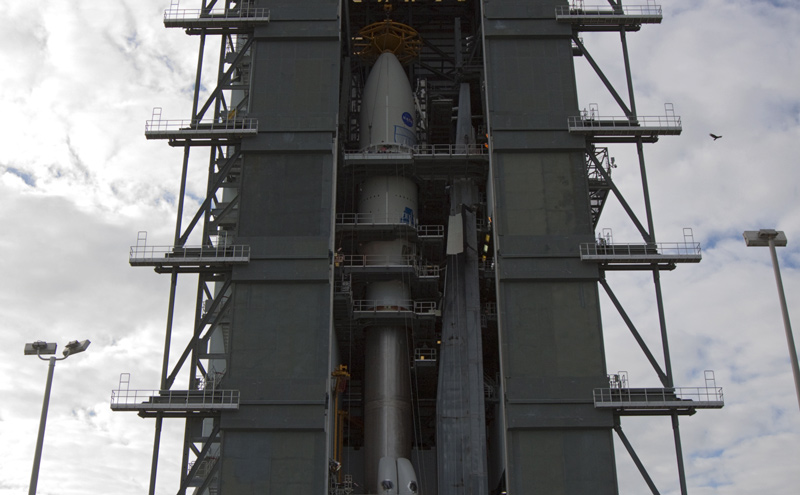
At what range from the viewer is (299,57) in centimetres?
4781

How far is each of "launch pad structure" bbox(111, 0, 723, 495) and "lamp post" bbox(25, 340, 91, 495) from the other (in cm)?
1054

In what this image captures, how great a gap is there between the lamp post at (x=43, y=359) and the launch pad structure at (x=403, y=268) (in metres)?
10.5

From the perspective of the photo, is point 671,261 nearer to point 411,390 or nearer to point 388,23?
point 411,390

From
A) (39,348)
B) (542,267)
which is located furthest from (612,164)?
(39,348)

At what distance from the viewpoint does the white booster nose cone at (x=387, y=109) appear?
169 feet

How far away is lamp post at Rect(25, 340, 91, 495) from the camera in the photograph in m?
27.3

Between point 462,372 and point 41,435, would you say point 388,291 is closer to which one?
point 462,372

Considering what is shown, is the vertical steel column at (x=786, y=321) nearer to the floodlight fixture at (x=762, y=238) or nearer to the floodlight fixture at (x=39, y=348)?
the floodlight fixture at (x=762, y=238)

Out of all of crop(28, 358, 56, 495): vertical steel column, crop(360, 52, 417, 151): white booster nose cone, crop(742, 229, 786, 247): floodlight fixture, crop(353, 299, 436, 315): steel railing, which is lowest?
crop(28, 358, 56, 495): vertical steel column

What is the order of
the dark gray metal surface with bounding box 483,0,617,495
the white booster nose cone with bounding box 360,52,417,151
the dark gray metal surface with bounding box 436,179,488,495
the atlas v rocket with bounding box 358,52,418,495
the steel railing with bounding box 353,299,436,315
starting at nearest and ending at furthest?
the dark gray metal surface with bounding box 483,0,617,495 → the dark gray metal surface with bounding box 436,179,488,495 → the atlas v rocket with bounding box 358,52,418,495 → the steel railing with bounding box 353,299,436,315 → the white booster nose cone with bounding box 360,52,417,151

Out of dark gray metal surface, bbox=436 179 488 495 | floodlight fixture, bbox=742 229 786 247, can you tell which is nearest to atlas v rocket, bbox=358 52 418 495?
dark gray metal surface, bbox=436 179 488 495

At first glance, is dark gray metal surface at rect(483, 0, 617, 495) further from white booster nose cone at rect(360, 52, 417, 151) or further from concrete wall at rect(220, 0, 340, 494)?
concrete wall at rect(220, 0, 340, 494)

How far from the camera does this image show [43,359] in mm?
29172

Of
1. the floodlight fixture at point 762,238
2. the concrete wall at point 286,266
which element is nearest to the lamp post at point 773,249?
the floodlight fixture at point 762,238
